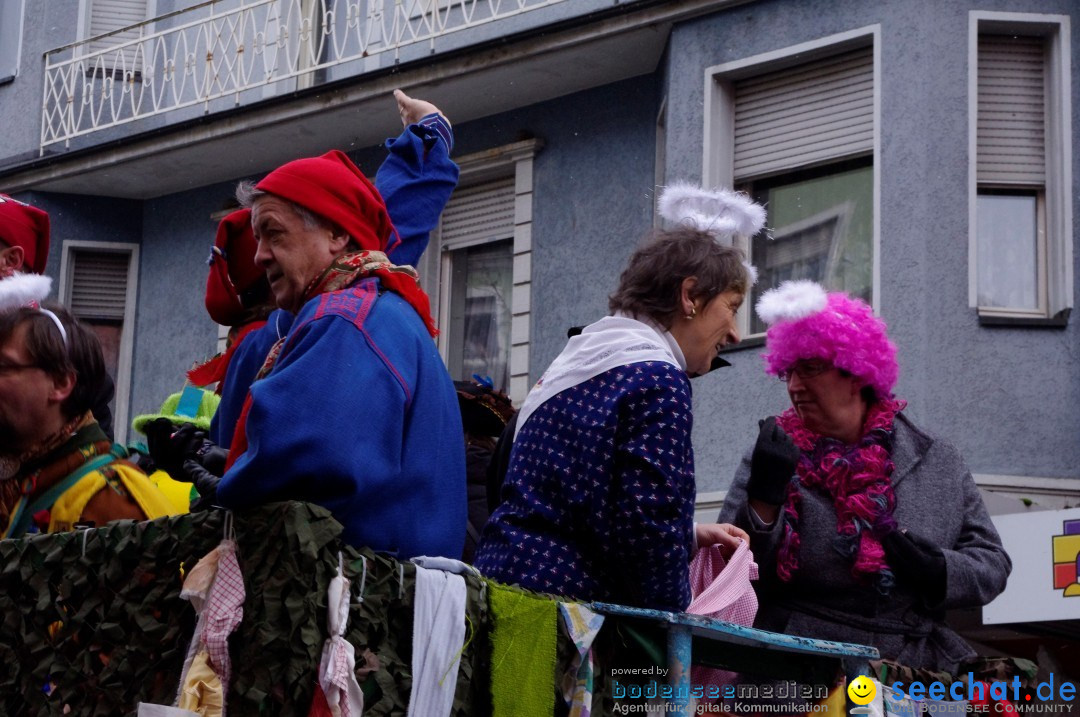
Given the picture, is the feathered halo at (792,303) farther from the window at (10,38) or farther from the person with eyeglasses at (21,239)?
the window at (10,38)

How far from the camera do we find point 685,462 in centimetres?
388

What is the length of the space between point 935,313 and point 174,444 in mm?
7590

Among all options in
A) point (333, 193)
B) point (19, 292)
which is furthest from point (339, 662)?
point (19, 292)

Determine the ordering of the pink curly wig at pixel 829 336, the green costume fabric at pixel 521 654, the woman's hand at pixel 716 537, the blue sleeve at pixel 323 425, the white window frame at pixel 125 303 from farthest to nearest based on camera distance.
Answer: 1. the white window frame at pixel 125 303
2. the pink curly wig at pixel 829 336
3. the woman's hand at pixel 716 537
4. the green costume fabric at pixel 521 654
5. the blue sleeve at pixel 323 425

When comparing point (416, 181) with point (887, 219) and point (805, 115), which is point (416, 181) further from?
point (805, 115)

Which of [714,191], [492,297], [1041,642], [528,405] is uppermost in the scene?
[492,297]

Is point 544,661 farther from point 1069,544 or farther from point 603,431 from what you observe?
point 1069,544

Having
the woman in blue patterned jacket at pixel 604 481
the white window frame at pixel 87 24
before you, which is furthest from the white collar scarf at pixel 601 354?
the white window frame at pixel 87 24

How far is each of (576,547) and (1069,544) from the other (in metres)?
6.14

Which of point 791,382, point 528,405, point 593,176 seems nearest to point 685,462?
point 528,405

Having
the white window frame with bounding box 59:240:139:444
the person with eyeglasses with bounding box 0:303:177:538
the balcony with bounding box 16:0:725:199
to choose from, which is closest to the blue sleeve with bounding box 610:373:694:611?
the person with eyeglasses with bounding box 0:303:177:538

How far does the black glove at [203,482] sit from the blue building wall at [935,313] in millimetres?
7400

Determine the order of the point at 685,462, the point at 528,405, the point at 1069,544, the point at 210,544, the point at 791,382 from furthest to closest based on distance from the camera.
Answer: the point at 1069,544 < the point at 791,382 < the point at 528,405 < the point at 685,462 < the point at 210,544

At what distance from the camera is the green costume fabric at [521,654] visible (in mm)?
3465
